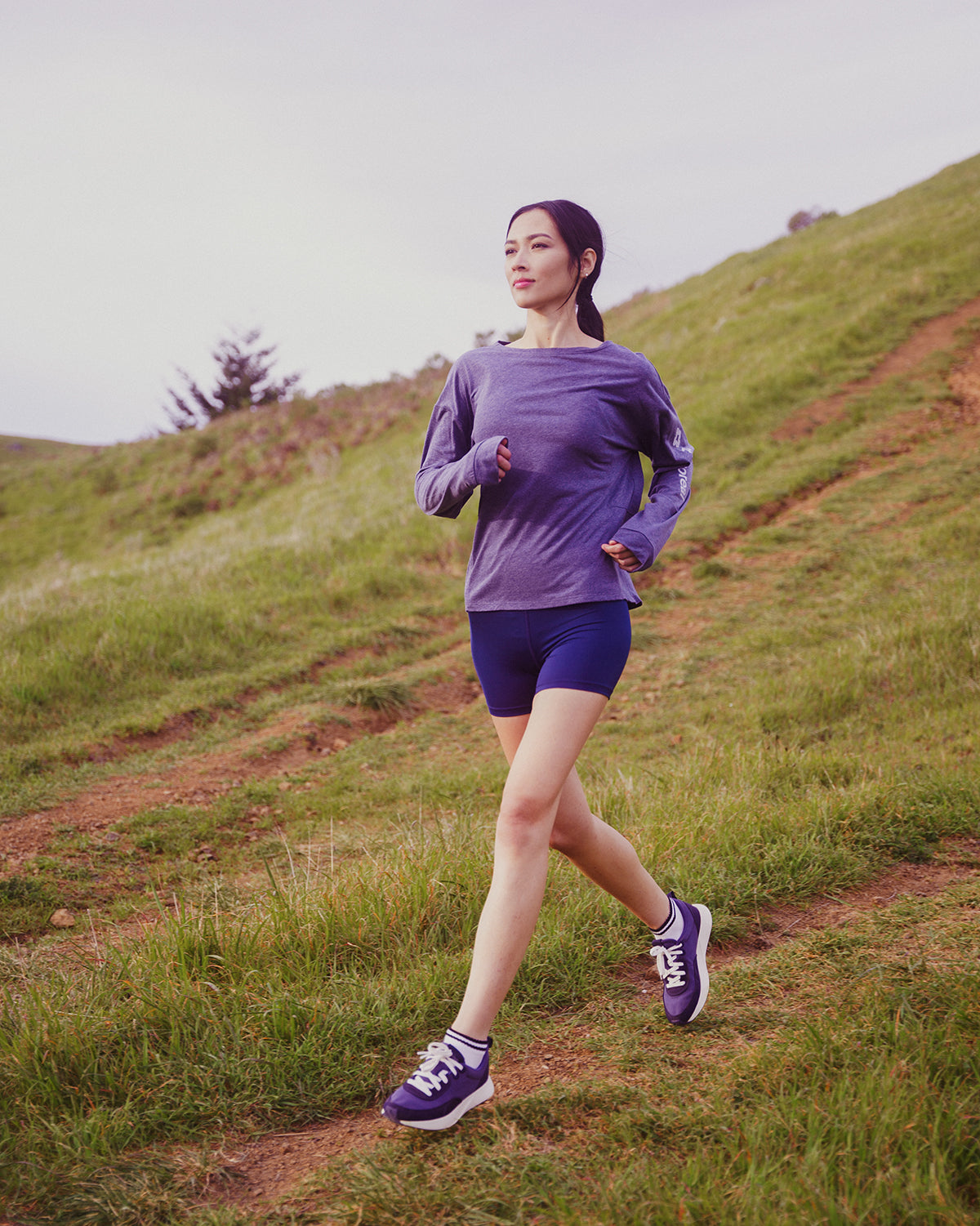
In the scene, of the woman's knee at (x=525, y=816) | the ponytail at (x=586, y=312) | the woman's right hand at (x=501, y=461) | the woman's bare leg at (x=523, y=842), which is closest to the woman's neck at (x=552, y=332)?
the ponytail at (x=586, y=312)

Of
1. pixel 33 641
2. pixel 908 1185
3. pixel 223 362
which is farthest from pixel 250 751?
pixel 223 362

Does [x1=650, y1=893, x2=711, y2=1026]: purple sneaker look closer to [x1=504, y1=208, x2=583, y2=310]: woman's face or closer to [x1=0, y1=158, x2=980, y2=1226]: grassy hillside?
[x1=0, y1=158, x2=980, y2=1226]: grassy hillside

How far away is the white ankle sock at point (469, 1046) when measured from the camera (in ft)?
7.11

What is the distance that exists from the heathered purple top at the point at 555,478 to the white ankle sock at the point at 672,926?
3.42 ft

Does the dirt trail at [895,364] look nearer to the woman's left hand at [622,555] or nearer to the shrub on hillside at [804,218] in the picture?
the woman's left hand at [622,555]

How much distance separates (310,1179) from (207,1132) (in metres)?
0.37

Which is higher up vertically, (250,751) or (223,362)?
(223,362)

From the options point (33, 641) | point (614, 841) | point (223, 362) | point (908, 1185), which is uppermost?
point (223, 362)

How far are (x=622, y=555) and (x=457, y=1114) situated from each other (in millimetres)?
1542

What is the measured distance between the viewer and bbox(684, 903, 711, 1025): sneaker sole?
2.63 m

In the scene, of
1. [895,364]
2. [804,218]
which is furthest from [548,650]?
[804,218]

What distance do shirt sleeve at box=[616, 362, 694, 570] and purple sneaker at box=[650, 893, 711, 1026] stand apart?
47.3 inches

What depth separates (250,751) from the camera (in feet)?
19.1

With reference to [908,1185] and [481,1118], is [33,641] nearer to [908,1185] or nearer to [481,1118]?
[481,1118]
